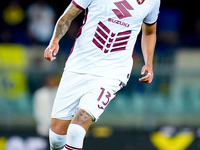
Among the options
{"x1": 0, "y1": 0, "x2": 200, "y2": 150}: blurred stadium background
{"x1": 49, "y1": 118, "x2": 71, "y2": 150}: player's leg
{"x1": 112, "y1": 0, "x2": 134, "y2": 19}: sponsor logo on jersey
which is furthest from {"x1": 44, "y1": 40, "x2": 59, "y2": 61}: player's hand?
{"x1": 0, "y1": 0, "x2": 200, "y2": 150}: blurred stadium background

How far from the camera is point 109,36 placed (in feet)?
19.9

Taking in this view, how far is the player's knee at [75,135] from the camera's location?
18.9ft

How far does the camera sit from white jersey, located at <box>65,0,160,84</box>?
19.9 ft

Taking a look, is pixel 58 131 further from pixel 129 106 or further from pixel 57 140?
pixel 129 106

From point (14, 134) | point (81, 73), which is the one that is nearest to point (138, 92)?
point (14, 134)

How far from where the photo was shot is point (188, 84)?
33.0ft

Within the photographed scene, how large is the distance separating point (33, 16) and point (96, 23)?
726 centimetres

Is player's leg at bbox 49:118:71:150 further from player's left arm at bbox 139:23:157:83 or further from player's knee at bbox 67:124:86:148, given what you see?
player's left arm at bbox 139:23:157:83

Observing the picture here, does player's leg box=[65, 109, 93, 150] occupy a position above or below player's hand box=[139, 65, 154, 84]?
below

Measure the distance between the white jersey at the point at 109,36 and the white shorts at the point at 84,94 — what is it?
3.1 inches

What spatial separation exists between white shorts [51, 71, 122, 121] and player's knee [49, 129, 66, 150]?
208mm

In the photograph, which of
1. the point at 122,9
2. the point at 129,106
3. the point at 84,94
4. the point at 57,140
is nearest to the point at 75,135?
the point at 84,94

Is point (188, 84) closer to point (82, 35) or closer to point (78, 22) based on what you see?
point (82, 35)

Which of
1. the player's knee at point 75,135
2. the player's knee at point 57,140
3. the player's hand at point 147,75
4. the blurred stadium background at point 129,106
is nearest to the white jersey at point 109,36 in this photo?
the player's hand at point 147,75
